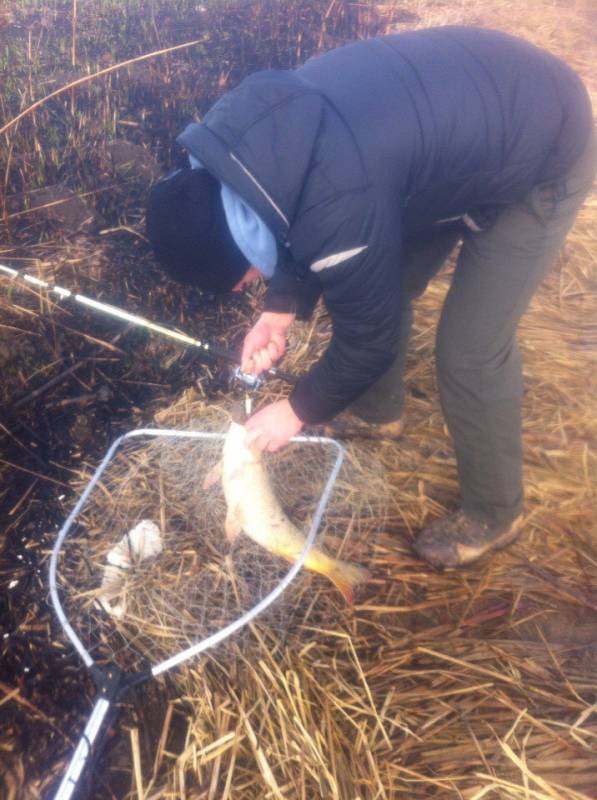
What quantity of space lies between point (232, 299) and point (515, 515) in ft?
6.31

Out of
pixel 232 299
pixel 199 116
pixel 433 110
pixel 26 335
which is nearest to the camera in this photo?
pixel 433 110

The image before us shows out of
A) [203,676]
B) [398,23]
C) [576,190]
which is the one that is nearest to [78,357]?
[203,676]

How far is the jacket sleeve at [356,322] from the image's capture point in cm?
135

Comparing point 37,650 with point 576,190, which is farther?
point 37,650

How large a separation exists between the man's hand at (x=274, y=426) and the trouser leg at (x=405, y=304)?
446mm

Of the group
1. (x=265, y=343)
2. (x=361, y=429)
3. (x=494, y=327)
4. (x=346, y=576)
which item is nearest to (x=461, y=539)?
(x=346, y=576)

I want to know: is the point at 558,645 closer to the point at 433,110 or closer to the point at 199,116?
the point at 433,110

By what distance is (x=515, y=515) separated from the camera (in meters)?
2.06

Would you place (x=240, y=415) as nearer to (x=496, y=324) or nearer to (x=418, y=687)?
(x=496, y=324)

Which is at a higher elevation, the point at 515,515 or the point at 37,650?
the point at 515,515

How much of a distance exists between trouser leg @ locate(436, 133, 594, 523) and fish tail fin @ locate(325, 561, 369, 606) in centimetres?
49

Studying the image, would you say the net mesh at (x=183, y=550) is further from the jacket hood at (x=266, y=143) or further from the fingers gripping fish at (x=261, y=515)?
the jacket hood at (x=266, y=143)

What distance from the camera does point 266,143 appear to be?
1.26m

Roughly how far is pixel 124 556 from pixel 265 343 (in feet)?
2.85
